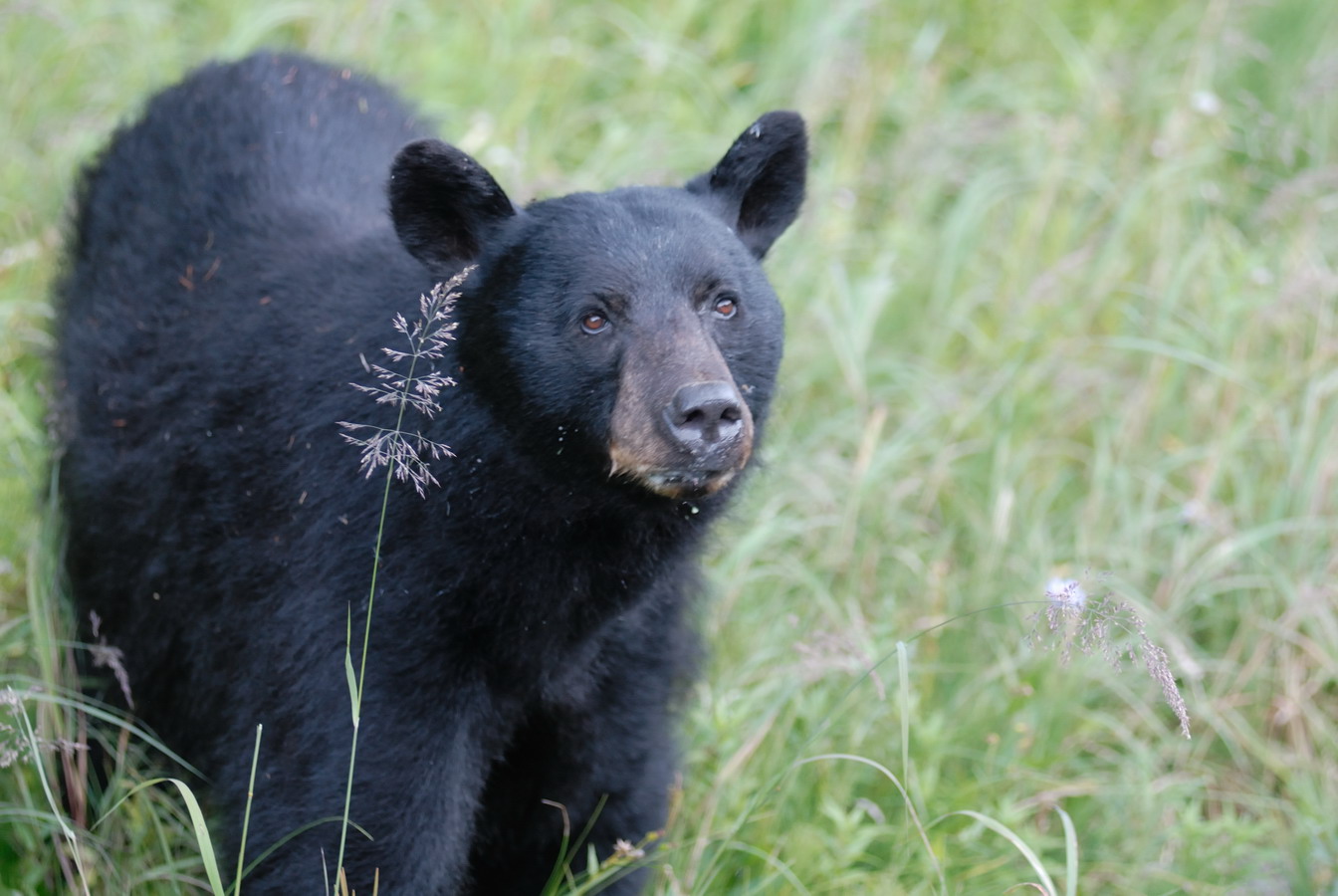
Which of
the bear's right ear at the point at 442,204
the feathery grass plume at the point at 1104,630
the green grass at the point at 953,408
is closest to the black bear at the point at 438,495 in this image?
the bear's right ear at the point at 442,204

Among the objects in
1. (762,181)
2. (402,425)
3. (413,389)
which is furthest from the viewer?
(762,181)

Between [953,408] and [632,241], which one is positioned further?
[953,408]

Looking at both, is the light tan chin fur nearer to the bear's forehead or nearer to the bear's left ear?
the bear's forehead

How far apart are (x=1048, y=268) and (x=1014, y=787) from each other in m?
2.39

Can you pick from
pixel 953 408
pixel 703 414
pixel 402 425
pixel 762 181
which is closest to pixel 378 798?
pixel 402 425

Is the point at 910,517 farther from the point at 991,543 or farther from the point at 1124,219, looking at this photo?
the point at 1124,219

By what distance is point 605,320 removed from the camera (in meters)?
3.12

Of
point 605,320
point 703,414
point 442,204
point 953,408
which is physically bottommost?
point 953,408

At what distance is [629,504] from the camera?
309 centimetres

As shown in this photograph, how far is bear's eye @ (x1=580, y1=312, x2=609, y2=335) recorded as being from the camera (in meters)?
3.11

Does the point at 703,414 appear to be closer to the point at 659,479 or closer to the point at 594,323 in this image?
the point at 659,479

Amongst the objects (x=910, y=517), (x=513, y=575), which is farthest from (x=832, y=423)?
(x=513, y=575)

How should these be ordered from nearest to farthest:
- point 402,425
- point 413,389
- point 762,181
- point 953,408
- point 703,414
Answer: point 703,414, point 413,389, point 402,425, point 762,181, point 953,408

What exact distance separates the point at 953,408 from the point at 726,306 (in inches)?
84.2
